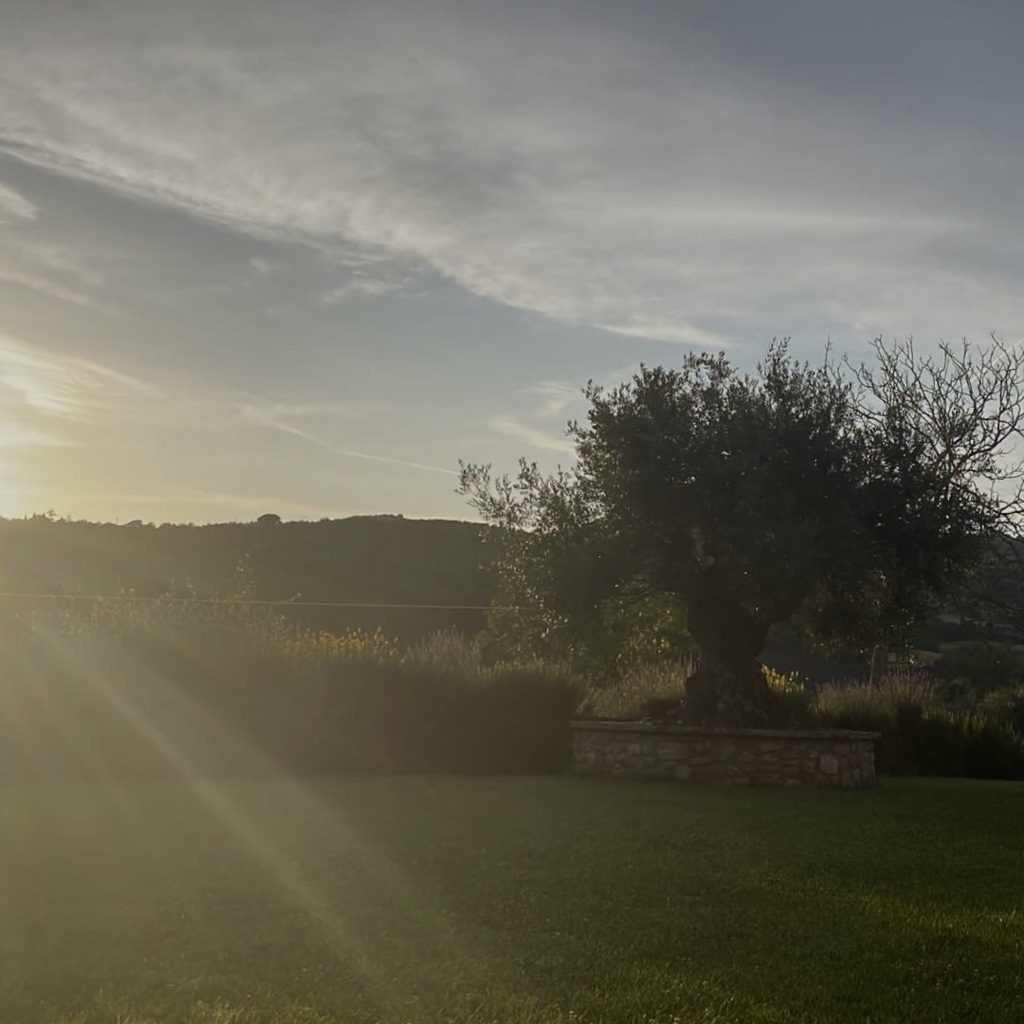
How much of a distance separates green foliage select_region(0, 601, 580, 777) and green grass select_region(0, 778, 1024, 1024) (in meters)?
1.91

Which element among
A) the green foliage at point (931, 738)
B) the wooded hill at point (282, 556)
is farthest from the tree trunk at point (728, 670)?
the wooded hill at point (282, 556)

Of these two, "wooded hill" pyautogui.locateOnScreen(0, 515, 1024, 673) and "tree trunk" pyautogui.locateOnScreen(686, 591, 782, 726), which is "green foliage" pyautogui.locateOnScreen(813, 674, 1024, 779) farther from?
"wooded hill" pyautogui.locateOnScreen(0, 515, 1024, 673)

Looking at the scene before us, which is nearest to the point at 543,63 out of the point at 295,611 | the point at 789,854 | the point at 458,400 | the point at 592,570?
the point at 592,570

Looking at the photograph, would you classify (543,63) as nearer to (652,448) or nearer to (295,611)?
(652,448)

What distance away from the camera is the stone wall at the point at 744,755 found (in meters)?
12.9

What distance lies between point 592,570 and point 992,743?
690 cm

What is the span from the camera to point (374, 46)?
11.5m

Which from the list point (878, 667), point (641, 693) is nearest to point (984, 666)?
point (878, 667)

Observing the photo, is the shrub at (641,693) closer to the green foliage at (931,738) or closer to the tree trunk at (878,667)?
the green foliage at (931,738)

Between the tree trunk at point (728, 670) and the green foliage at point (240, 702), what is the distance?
1.90 metres

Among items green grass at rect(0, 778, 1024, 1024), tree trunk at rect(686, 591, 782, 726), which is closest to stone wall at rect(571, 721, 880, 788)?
tree trunk at rect(686, 591, 782, 726)

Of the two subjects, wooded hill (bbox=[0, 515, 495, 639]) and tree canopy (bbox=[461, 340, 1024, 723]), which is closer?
tree canopy (bbox=[461, 340, 1024, 723])

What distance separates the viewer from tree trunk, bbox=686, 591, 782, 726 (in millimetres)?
13812

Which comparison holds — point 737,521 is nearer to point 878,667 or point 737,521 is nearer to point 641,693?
point 641,693
